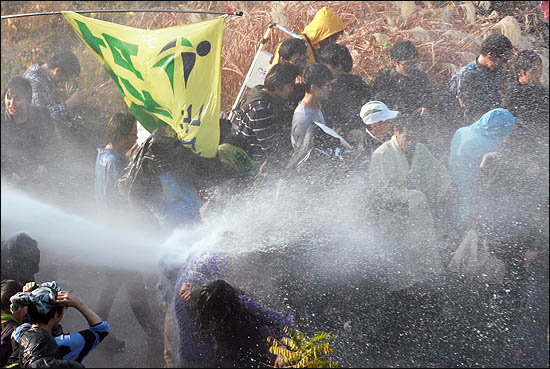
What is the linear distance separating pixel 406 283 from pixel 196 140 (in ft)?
5.99

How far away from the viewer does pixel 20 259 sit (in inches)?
191

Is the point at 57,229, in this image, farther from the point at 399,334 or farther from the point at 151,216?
the point at 399,334

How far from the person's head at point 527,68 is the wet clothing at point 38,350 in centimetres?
383

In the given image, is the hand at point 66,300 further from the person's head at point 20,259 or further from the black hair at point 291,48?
the black hair at point 291,48

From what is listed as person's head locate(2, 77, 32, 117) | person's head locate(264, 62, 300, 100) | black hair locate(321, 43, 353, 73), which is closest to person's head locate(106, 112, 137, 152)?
person's head locate(264, 62, 300, 100)

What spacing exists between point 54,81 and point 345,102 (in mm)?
2883

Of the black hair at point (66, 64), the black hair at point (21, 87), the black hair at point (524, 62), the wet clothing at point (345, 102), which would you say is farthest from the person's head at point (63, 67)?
the black hair at point (524, 62)

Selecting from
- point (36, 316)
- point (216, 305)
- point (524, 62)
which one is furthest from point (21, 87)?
point (524, 62)

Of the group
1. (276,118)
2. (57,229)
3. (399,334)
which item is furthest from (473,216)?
(57,229)

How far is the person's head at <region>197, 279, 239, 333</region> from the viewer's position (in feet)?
12.0

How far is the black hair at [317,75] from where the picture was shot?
4688mm

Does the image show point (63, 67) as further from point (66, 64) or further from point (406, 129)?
point (406, 129)

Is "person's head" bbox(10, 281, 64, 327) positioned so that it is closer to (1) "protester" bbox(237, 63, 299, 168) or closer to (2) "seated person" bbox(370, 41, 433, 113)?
(1) "protester" bbox(237, 63, 299, 168)

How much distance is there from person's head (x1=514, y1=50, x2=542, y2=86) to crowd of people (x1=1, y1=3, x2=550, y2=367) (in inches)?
0.4
